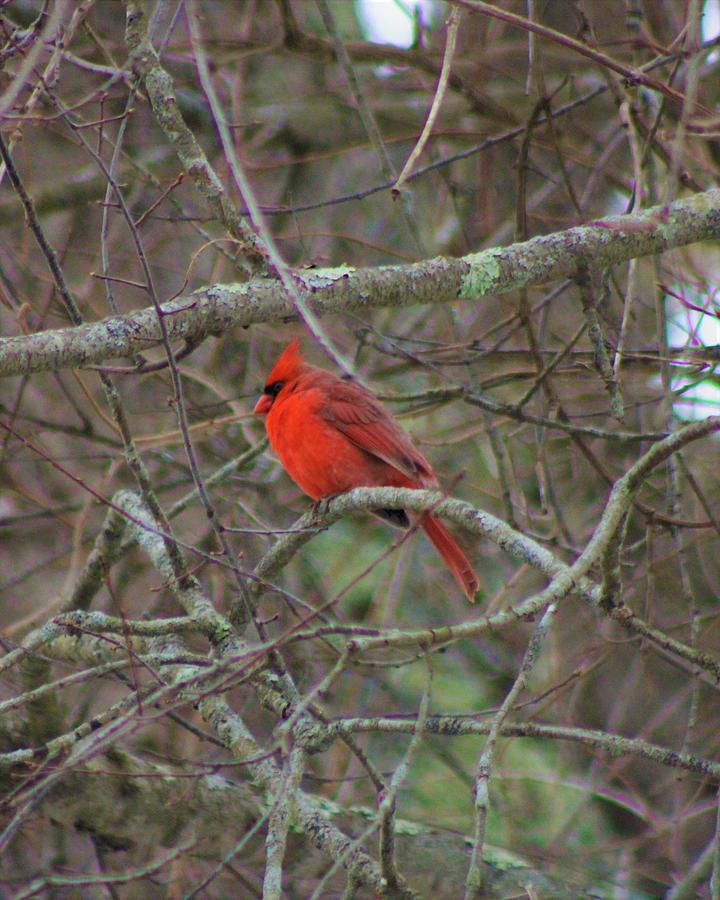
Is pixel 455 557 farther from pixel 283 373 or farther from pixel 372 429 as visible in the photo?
pixel 283 373

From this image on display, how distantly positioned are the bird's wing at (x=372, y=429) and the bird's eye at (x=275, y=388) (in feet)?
0.78

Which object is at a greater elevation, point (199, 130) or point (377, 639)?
point (199, 130)

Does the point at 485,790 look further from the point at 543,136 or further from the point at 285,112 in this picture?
the point at 285,112

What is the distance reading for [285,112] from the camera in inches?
271

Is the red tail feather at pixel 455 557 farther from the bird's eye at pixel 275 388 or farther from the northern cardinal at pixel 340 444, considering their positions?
the bird's eye at pixel 275 388

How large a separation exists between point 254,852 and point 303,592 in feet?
6.35

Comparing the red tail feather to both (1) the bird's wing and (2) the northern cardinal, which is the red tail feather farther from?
(1) the bird's wing

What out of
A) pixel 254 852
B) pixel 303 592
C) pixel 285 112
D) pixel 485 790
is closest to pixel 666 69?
pixel 285 112

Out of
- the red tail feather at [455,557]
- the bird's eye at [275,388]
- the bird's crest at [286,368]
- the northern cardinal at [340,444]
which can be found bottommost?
the red tail feather at [455,557]

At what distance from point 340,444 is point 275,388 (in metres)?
0.58

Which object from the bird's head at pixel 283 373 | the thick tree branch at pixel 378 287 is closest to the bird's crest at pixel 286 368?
the bird's head at pixel 283 373

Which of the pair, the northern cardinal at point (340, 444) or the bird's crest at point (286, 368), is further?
the bird's crest at point (286, 368)

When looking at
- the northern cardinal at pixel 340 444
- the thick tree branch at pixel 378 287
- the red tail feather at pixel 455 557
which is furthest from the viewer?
the northern cardinal at pixel 340 444

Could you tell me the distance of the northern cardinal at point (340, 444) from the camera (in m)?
4.57
